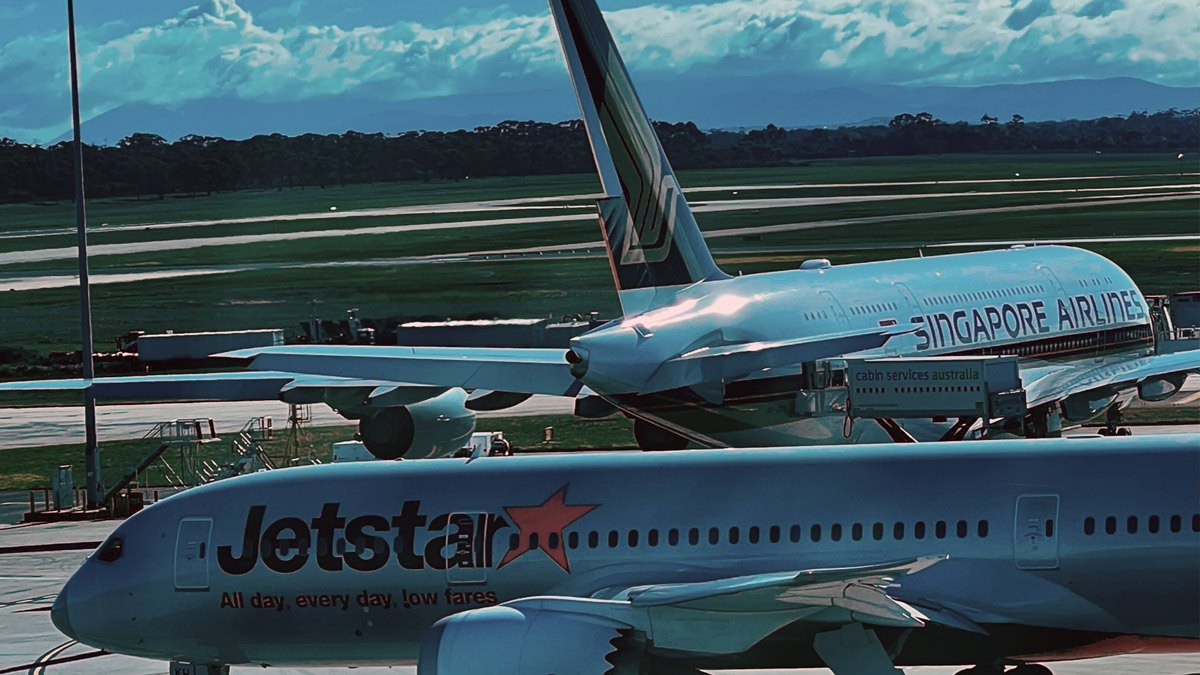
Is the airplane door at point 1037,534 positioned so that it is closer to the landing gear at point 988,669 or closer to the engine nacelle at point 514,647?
the landing gear at point 988,669

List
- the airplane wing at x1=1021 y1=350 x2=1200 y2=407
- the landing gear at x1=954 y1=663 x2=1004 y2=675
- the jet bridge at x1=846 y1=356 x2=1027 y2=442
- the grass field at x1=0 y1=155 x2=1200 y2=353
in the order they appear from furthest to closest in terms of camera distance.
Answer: the grass field at x1=0 y1=155 x2=1200 y2=353
the airplane wing at x1=1021 y1=350 x2=1200 y2=407
the jet bridge at x1=846 y1=356 x2=1027 y2=442
the landing gear at x1=954 y1=663 x2=1004 y2=675

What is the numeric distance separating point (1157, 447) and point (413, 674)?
40.7ft

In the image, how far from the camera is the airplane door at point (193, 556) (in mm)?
23375

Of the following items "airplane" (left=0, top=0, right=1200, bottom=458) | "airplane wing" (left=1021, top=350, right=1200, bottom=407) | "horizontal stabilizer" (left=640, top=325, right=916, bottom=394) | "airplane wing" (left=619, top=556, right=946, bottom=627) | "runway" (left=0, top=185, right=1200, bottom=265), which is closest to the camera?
"airplane wing" (left=619, top=556, right=946, bottom=627)

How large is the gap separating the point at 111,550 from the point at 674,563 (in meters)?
8.23

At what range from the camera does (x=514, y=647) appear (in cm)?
1977

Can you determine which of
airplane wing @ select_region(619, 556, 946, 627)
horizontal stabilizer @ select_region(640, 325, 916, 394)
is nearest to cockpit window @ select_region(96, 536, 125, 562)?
airplane wing @ select_region(619, 556, 946, 627)

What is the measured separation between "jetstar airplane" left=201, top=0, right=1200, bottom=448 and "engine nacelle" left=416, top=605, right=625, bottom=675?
14126mm

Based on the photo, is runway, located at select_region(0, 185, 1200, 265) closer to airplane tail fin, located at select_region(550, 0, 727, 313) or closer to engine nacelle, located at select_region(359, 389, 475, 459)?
engine nacelle, located at select_region(359, 389, 475, 459)

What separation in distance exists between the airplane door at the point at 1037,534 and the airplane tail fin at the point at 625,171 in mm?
16949

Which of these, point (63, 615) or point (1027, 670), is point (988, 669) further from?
point (63, 615)

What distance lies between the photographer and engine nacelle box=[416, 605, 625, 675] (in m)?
19.7

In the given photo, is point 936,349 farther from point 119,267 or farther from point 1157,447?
point 119,267

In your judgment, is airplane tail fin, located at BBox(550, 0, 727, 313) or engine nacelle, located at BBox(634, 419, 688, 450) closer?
airplane tail fin, located at BBox(550, 0, 727, 313)
